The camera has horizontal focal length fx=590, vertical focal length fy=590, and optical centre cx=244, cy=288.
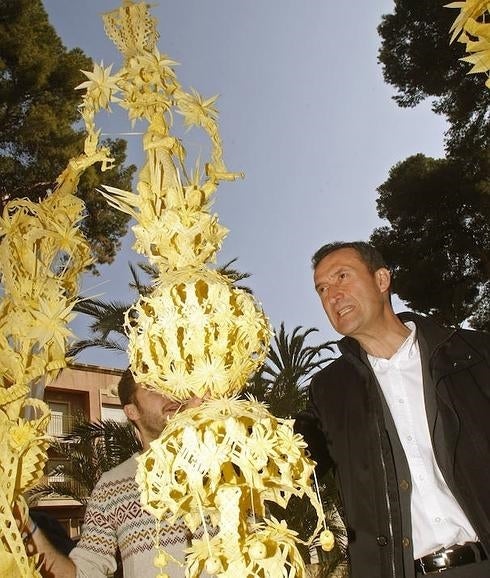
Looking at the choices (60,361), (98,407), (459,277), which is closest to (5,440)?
(60,361)

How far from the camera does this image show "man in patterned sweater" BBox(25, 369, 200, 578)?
1520 mm

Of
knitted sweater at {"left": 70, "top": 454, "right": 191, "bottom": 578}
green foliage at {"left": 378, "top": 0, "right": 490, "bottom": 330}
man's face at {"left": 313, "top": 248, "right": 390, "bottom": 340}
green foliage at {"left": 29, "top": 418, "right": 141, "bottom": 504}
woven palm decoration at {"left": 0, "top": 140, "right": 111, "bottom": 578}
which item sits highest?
green foliage at {"left": 378, "top": 0, "right": 490, "bottom": 330}

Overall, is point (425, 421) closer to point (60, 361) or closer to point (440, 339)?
point (440, 339)

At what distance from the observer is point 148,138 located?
0.88m

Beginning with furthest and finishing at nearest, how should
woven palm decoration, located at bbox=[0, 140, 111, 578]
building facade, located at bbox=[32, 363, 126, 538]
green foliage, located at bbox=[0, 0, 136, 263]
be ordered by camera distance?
1. building facade, located at bbox=[32, 363, 126, 538]
2. green foliage, located at bbox=[0, 0, 136, 263]
3. woven palm decoration, located at bbox=[0, 140, 111, 578]

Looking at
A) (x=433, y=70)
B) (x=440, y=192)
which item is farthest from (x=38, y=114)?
(x=440, y=192)

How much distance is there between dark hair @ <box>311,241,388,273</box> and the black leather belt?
38.7 inches

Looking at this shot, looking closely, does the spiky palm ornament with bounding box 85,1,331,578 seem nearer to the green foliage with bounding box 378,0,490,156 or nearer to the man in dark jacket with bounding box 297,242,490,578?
the man in dark jacket with bounding box 297,242,490,578

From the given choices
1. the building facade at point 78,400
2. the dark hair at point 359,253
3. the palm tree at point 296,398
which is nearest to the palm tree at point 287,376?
the palm tree at point 296,398

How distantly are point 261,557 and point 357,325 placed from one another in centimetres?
146

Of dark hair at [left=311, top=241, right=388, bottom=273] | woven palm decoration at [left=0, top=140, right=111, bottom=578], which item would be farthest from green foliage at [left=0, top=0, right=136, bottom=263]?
woven palm decoration at [left=0, top=140, right=111, bottom=578]

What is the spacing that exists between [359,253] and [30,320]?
151 cm

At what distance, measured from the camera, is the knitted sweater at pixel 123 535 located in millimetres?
1521

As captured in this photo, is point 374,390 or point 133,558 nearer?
point 133,558
